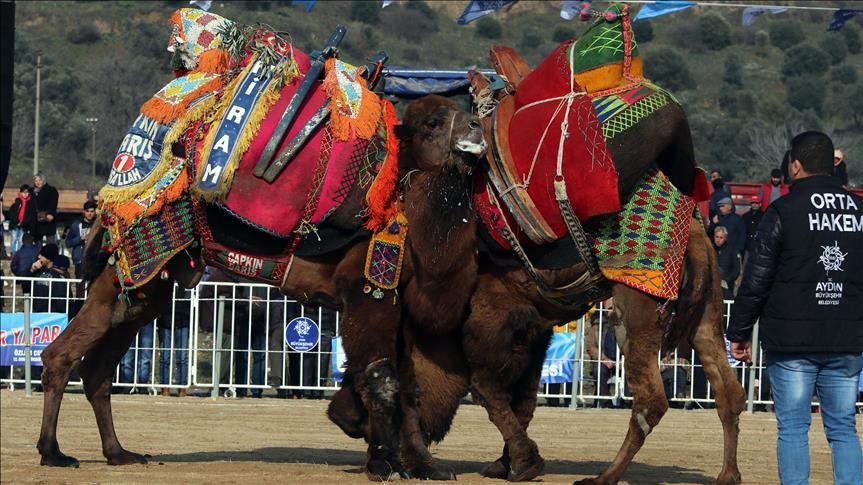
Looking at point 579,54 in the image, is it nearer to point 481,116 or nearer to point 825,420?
point 481,116

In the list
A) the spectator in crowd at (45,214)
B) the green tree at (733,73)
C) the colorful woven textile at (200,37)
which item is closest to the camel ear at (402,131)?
the colorful woven textile at (200,37)

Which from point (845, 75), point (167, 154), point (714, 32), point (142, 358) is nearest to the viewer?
point (167, 154)

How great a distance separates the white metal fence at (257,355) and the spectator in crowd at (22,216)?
755 centimetres

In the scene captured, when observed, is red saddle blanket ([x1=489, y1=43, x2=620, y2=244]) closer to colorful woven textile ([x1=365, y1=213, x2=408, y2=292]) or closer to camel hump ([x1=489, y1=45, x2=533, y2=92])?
camel hump ([x1=489, y1=45, x2=533, y2=92])

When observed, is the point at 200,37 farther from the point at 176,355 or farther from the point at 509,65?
the point at 176,355

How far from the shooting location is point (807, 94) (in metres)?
69.1

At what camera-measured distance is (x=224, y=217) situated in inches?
316

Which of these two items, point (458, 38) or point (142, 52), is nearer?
point (142, 52)

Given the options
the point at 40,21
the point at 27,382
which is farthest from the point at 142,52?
the point at 27,382

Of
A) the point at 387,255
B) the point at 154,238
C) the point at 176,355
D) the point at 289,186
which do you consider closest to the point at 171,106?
the point at 154,238

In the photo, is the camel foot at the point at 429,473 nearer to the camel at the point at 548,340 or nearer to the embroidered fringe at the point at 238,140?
the camel at the point at 548,340

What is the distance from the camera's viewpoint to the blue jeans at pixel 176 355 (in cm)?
1550

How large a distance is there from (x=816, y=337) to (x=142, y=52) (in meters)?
64.5

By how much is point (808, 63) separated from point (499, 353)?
70589mm
